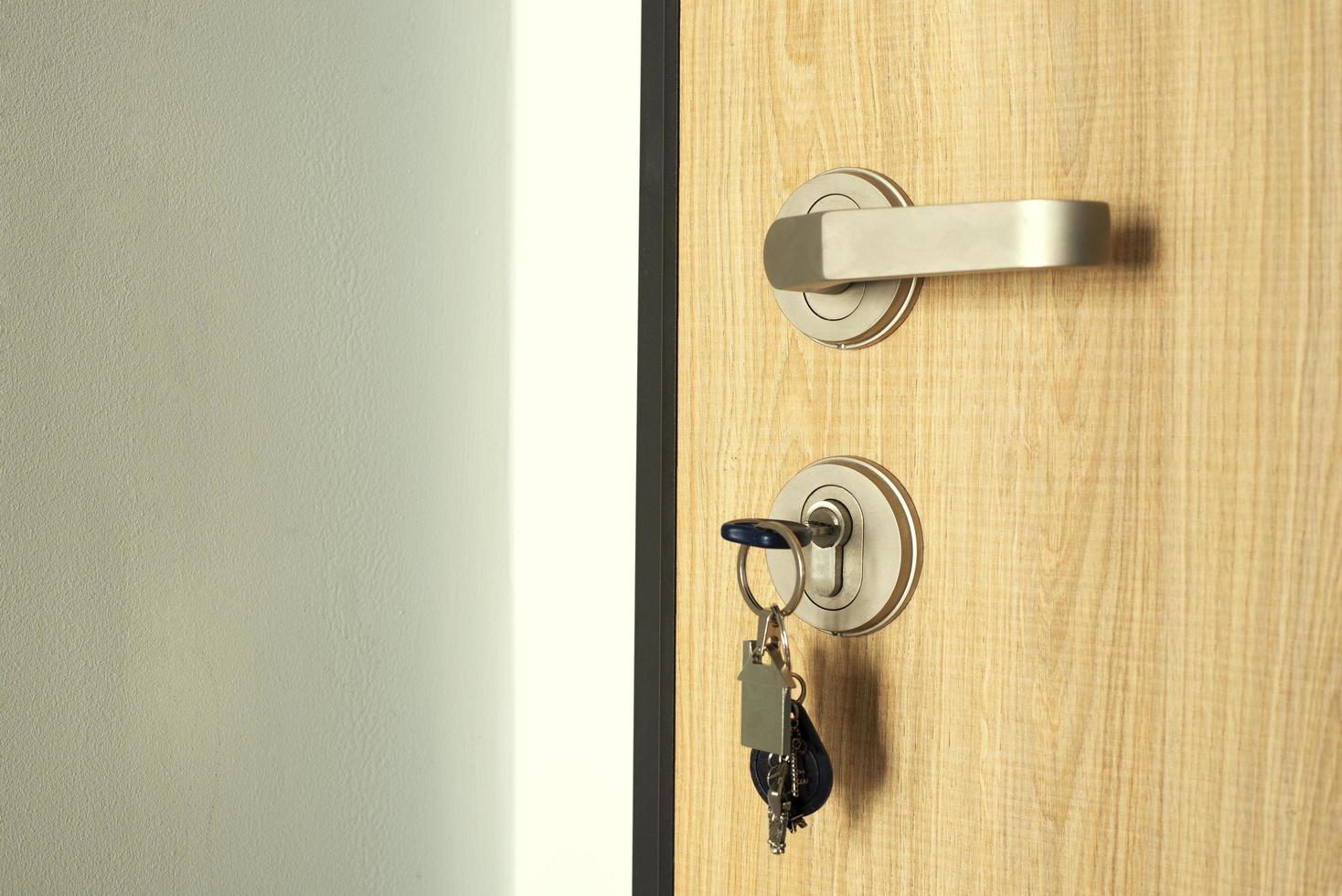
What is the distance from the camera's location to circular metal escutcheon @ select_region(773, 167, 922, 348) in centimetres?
35

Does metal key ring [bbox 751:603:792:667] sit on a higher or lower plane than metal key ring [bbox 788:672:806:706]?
higher

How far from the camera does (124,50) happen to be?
49cm

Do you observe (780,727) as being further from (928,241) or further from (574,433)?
(574,433)

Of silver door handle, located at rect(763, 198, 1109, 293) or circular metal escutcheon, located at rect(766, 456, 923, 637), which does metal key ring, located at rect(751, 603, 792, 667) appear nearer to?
circular metal escutcheon, located at rect(766, 456, 923, 637)

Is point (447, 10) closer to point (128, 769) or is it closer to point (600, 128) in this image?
point (600, 128)

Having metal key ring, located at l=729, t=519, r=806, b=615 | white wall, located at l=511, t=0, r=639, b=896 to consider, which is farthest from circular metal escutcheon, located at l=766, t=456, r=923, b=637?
white wall, located at l=511, t=0, r=639, b=896

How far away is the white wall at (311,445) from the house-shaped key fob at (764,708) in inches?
12.3

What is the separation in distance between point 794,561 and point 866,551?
0.09 ft

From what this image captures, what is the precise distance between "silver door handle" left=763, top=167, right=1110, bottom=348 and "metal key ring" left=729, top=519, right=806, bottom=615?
80mm

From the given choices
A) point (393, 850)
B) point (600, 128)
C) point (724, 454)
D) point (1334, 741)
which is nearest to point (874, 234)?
point (724, 454)

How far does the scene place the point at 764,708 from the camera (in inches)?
14.2

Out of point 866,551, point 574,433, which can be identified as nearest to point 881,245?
point 866,551

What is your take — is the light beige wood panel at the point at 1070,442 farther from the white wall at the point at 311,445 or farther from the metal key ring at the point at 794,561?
the white wall at the point at 311,445

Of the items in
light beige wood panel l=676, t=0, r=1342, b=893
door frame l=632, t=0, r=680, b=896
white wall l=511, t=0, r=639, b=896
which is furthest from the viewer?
white wall l=511, t=0, r=639, b=896
